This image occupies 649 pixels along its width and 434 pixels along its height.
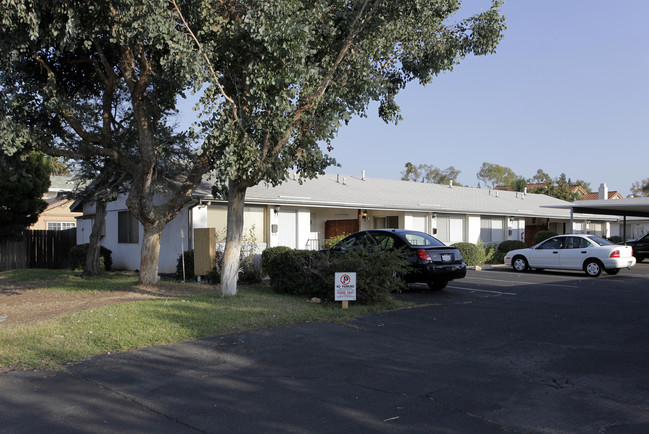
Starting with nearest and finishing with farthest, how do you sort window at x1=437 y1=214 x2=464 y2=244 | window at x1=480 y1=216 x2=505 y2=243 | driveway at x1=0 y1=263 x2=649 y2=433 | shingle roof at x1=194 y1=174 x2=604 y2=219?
1. driveway at x1=0 y1=263 x2=649 y2=433
2. shingle roof at x1=194 y1=174 x2=604 y2=219
3. window at x1=437 y1=214 x2=464 y2=244
4. window at x1=480 y1=216 x2=505 y2=243

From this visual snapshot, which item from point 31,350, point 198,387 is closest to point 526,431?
point 198,387

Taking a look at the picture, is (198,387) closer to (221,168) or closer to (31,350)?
(31,350)

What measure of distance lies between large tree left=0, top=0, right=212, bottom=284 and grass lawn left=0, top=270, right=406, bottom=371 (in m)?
3.33

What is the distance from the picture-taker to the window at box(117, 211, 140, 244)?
20.3 m

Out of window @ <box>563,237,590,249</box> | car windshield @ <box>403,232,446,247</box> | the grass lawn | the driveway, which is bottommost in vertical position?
the driveway

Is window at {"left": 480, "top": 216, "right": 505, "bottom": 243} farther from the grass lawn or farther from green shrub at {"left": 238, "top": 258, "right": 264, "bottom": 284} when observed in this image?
the grass lawn

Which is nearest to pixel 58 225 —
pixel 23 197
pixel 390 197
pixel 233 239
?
pixel 23 197

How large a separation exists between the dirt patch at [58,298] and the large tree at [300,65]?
2.10 meters

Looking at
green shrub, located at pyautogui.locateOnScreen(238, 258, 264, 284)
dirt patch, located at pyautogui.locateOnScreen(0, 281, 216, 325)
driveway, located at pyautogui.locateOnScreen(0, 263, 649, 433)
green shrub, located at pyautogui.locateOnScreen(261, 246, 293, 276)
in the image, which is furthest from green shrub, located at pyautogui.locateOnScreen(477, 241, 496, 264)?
driveway, located at pyautogui.locateOnScreen(0, 263, 649, 433)

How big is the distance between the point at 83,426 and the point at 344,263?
22.7ft

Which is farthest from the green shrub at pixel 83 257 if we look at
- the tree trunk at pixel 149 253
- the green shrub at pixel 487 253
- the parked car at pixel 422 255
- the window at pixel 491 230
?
the window at pixel 491 230

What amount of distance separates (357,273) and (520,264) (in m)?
11.8

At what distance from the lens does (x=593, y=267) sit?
1823cm

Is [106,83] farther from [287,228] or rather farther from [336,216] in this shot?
[336,216]
